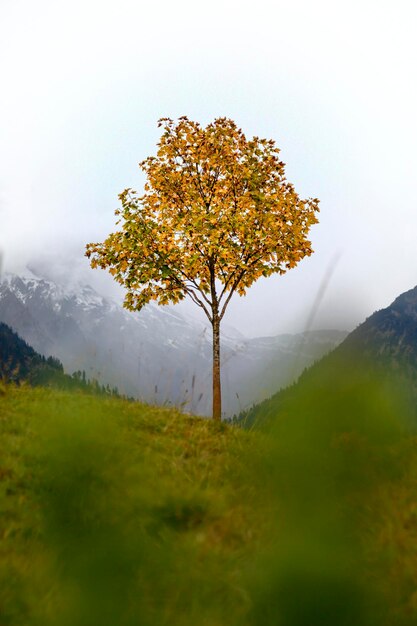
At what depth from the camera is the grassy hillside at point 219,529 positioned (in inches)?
112

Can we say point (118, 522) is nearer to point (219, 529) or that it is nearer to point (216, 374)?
point (219, 529)

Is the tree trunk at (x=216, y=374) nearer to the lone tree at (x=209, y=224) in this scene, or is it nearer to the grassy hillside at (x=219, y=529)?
the lone tree at (x=209, y=224)

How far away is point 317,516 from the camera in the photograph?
3.32 meters

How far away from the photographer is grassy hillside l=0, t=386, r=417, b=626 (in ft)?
9.34

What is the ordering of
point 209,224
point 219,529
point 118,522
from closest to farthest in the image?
1. point 118,522
2. point 219,529
3. point 209,224

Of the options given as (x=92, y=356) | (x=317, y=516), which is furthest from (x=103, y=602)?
(x=92, y=356)

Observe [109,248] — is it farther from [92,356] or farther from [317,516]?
[317,516]

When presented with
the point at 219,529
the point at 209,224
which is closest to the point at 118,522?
the point at 219,529

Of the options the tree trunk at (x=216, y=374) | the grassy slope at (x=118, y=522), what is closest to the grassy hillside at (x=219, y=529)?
the grassy slope at (x=118, y=522)

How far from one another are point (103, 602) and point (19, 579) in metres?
1.14

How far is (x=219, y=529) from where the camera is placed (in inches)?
186

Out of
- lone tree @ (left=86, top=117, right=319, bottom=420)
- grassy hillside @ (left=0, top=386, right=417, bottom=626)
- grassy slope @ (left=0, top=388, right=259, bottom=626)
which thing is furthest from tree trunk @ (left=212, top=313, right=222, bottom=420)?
grassy hillside @ (left=0, top=386, right=417, bottom=626)

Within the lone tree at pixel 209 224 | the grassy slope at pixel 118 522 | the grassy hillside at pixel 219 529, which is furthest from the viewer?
the lone tree at pixel 209 224

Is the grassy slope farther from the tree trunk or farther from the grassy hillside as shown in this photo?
the tree trunk
